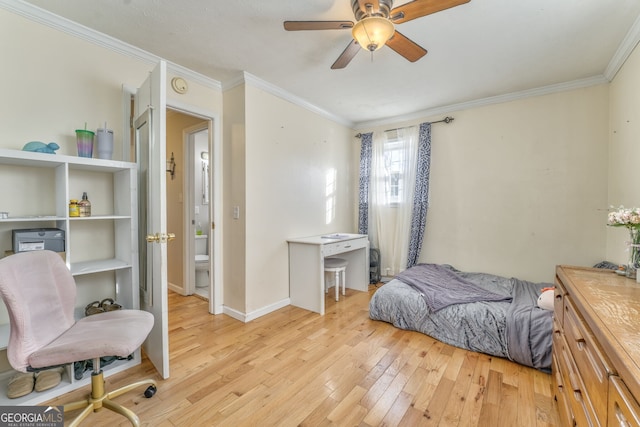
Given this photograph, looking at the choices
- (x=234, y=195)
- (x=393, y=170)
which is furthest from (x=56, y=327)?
(x=393, y=170)

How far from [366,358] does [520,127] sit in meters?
3.05

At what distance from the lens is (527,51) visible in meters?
2.28

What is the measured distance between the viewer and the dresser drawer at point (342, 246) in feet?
9.92

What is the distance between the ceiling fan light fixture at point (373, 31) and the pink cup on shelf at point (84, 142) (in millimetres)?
1871

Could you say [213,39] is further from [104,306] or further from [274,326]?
[274,326]

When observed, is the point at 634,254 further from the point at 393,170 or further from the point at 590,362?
the point at 393,170

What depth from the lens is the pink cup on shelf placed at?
1.85 m

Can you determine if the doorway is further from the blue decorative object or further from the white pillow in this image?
the white pillow

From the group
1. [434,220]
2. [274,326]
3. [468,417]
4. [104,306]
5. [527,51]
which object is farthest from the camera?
[434,220]

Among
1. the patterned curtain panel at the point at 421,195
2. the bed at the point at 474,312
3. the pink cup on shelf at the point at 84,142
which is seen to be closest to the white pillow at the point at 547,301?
the bed at the point at 474,312

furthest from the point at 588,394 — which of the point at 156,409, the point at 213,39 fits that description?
the point at 213,39

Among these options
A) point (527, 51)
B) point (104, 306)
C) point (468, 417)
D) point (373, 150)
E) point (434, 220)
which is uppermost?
point (527, 51)

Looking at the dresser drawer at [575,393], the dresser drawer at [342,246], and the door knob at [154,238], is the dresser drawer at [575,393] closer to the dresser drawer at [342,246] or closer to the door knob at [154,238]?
the dresser drawer at [342,246]

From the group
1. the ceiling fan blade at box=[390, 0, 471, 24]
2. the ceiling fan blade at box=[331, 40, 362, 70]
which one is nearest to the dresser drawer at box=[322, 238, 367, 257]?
the ceiling fan blade at box=[331, 40, 362, 70]
